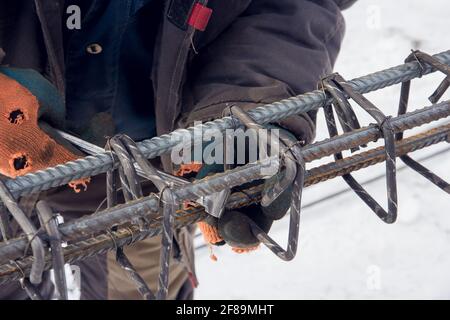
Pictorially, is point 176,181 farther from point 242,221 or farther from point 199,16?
point 199,16

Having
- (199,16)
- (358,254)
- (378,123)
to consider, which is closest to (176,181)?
(378,123)

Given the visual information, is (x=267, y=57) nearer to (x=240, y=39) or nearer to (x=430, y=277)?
(x=240, y=39)

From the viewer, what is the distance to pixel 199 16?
80 centimetres

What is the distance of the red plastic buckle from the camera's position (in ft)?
2.60

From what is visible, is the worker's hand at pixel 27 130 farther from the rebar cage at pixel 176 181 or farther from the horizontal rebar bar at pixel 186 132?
the horizontal rebar bar at pixel 186 132

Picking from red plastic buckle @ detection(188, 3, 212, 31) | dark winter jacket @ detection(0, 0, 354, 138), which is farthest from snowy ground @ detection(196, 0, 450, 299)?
red plastic buckle @ detection(188, 3, 212, 31)

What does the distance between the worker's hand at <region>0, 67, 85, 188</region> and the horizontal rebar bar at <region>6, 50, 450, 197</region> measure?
165 millimetres

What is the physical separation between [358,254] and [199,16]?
0.87 m

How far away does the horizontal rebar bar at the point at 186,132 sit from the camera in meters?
0.52

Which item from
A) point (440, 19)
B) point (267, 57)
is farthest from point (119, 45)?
point (440, 19)

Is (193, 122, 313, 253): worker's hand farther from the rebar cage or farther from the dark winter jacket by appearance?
the dark winter jacket

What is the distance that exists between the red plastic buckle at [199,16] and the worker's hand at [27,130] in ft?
0.59

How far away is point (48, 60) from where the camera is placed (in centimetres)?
85
